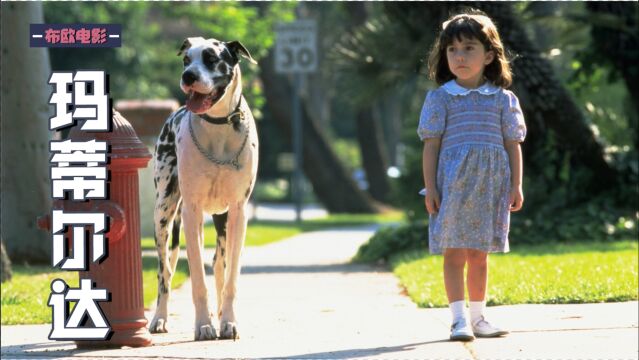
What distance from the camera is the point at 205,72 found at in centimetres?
732

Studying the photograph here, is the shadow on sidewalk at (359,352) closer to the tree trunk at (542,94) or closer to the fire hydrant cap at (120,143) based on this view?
the fire hydrant cap at (120,143)

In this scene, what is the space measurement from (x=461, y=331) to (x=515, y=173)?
3.03 ft

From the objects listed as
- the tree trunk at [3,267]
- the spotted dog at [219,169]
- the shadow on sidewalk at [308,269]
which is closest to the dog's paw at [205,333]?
the spotted dog at [219,169]

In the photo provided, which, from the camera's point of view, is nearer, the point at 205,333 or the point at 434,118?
the point at 434,118

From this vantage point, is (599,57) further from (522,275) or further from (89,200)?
(89,200)

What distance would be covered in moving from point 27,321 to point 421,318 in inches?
→ 105

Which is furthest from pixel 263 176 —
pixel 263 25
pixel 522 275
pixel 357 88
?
pixel 522 275

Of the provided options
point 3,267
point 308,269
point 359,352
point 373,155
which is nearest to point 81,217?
point 359,352

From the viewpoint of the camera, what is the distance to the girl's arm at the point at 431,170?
7.46m

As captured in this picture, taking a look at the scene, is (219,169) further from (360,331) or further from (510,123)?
(510,123)

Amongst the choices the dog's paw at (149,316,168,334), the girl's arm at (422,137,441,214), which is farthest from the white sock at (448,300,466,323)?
the dog's paw at (149,316,168,334)

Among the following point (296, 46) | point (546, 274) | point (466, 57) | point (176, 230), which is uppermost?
point (466, 57)

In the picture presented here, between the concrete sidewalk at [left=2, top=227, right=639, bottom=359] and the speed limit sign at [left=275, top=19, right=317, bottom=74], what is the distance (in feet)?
37.4

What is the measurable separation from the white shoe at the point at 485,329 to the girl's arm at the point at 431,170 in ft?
2.31
